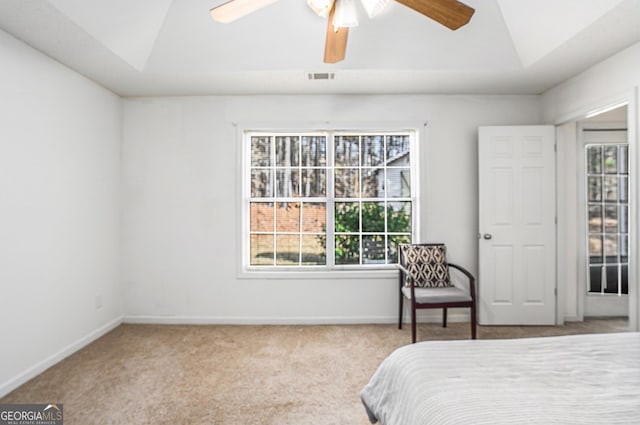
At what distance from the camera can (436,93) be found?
3832mm

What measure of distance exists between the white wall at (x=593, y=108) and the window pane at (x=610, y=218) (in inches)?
20.2

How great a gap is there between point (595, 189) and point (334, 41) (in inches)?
144

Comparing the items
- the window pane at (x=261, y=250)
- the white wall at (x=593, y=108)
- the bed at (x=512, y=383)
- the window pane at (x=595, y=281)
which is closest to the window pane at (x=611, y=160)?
the white wall at (x=593, y=108)

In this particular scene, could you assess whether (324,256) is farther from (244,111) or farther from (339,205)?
(244,111)

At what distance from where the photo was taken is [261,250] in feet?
13.1

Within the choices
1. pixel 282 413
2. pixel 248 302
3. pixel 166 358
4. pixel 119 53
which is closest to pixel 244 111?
pixel 119 53

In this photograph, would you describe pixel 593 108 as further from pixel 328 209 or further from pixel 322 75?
pixel 328 209

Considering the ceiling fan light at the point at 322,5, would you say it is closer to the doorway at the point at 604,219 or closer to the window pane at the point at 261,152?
the window pane at the point at 261,152

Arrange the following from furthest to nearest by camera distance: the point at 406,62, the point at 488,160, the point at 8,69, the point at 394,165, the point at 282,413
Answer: the point at 394,165 < the point at 488,160 < the point at 406,62 < the point at 8,69 < the point at 282,413

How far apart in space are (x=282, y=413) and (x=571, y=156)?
12.6 ft

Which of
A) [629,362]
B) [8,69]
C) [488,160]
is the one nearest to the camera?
[629,362]

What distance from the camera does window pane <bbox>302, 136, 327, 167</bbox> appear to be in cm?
397

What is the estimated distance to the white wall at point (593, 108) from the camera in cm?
271

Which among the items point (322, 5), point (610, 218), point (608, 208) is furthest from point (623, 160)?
point (322, 5)
